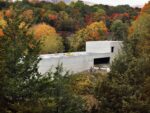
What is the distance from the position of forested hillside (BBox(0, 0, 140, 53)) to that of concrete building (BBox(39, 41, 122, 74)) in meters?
2.63

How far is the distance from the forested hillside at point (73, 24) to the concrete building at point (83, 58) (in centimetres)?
263

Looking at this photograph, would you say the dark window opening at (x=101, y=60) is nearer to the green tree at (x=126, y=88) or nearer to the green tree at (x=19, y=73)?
the green tree at (x=126, y=88)

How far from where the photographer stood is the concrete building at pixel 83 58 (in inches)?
1428

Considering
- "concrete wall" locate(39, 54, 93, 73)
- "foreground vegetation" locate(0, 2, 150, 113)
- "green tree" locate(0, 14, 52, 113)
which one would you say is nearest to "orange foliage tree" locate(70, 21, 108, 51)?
"concrete wall" locate(39, 54, 93, 73)

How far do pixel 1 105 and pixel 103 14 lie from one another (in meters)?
68.1

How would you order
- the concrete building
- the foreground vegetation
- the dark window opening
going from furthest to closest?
1. the dark window opening
2. the concrete building
3. the foreground vegetation

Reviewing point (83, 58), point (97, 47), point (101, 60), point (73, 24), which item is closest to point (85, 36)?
point (97, 47)

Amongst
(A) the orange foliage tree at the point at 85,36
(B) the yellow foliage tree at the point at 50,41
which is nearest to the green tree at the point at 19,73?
(B) the yellow foliage tree at the point at 50,41

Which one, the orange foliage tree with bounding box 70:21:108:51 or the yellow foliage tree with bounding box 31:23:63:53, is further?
the orange foliage tree with bounding box 70:21:108:51

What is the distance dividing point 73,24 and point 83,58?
2928 centimetres

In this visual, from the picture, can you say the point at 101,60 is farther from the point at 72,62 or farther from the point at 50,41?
the point at 50,41

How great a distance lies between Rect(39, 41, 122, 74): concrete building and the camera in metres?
36.3

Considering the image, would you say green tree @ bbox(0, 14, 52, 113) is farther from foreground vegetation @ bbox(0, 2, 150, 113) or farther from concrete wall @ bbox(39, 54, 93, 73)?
concrete wall @ bbox(39, 54, 93, 73)

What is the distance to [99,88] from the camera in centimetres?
1967
